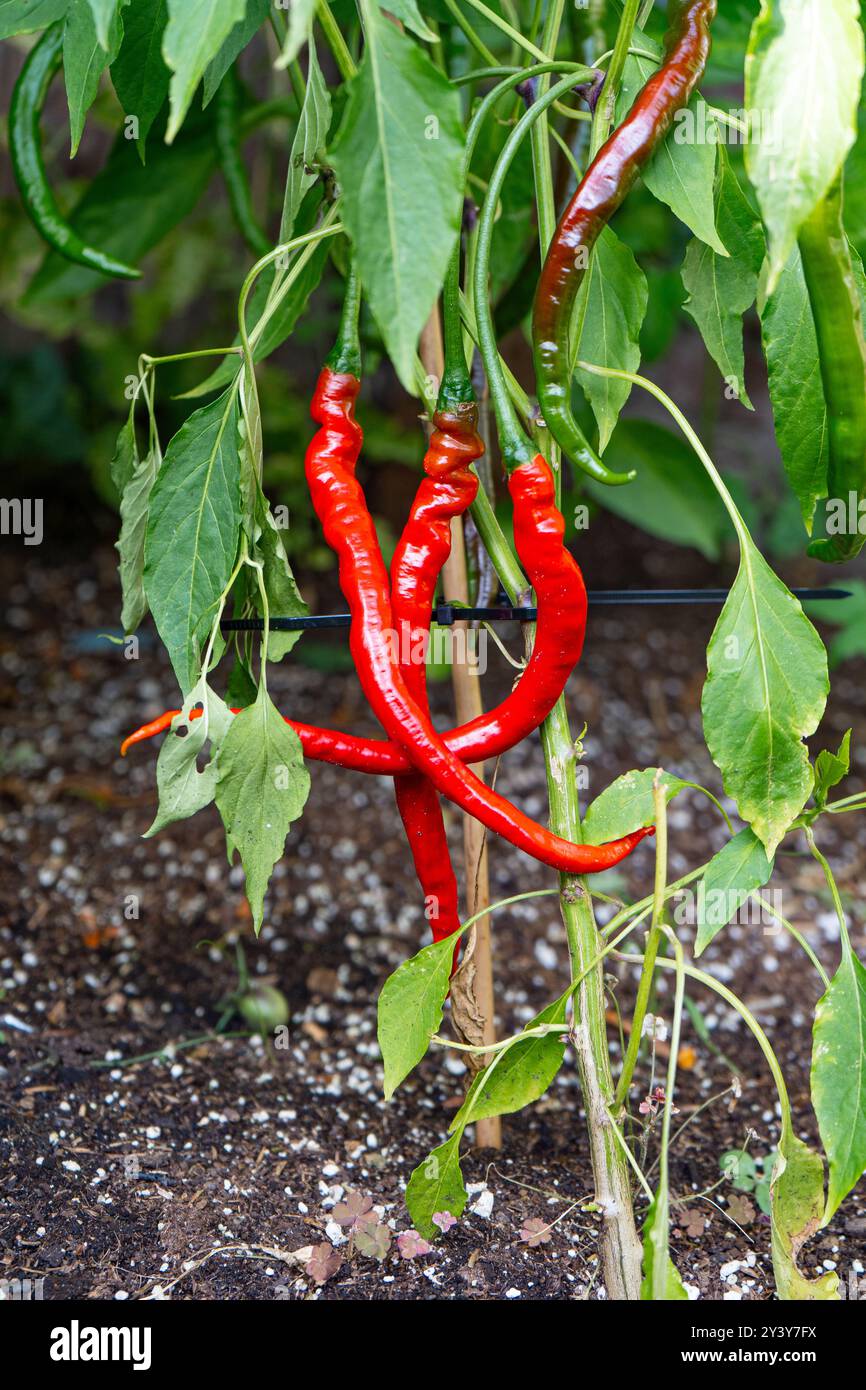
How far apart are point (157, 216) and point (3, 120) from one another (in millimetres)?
819

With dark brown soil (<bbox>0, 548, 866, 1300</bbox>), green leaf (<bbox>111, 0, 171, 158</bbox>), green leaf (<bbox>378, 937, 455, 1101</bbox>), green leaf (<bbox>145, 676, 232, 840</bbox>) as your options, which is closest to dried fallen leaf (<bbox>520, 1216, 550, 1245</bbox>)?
dark brown soil (<bbox>0, 548, 866, 1300</bbox>)

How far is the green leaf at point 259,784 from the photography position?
813 mm

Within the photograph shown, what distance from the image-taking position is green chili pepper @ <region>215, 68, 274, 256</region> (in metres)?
1.35

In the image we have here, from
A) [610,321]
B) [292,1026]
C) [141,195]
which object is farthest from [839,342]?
[141,195]

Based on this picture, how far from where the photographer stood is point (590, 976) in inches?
34.7

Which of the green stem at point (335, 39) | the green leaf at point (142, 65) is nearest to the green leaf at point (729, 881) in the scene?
the green stem at point (335, 39)

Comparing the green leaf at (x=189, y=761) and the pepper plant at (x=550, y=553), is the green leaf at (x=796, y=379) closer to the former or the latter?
the pepper plant at (x=550, y=553)

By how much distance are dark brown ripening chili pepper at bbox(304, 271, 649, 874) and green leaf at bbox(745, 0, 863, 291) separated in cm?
35

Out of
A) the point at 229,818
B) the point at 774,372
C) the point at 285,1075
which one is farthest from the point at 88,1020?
the point at 774,372

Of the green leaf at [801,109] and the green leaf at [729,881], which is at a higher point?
the green leaf at [801,109]

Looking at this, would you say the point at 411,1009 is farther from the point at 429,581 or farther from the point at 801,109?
the point at 801,109

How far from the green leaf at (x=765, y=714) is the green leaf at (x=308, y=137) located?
44 cm


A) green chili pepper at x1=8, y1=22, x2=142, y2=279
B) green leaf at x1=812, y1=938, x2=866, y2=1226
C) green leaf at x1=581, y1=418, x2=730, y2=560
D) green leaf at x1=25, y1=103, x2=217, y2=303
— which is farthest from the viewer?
green leaf at x1=581, y1=418, x2=730, y2=560

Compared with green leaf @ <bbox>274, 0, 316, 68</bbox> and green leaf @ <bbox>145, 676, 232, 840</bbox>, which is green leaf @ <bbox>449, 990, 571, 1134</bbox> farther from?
green leaf @ <bbox>274, 0, 316, 68</bbox>
